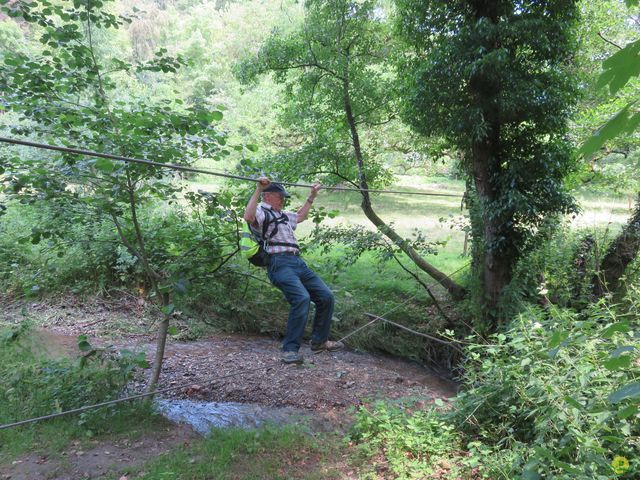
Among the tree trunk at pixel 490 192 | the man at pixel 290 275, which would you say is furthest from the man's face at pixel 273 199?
the tree trunk at pixel 490 192

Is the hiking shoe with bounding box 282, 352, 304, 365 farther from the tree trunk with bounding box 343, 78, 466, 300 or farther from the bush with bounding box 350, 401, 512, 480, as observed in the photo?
the tree trunk with bounding box 343, 78, 466, 300

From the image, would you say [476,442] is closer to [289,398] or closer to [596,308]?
[596,308]

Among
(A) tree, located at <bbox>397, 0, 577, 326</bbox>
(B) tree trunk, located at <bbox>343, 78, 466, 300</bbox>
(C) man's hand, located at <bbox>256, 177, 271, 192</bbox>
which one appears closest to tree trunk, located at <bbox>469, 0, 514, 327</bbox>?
(A) tree, located at <bbox>397, 0, 577, 326</bbox>

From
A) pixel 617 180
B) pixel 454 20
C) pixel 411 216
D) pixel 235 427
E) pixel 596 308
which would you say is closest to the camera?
pixel 596 308

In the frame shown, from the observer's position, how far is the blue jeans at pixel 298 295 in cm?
421

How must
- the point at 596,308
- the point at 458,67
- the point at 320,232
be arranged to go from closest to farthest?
the point at 596,308
the point at 458,67
the point at 320,232

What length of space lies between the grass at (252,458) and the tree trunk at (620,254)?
4156 mm

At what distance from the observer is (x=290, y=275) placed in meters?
4.25

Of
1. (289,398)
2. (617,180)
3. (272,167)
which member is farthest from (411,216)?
(289,398)

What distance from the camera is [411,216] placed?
14.0 metres

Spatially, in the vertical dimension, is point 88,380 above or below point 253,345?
above

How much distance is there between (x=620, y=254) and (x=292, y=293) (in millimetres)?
4361

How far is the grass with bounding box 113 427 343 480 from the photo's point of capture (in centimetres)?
343

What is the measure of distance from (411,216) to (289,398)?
9.86 meters
